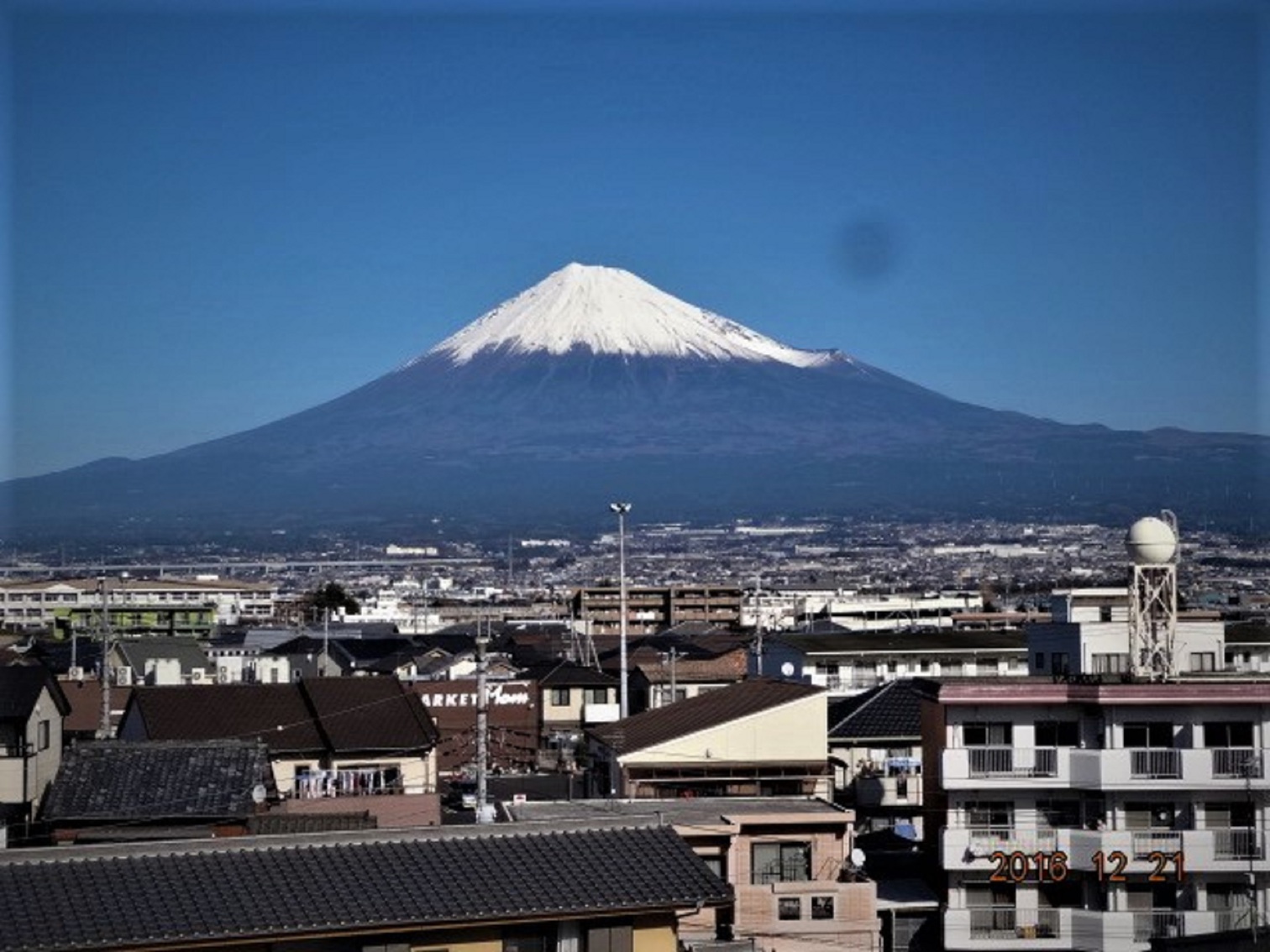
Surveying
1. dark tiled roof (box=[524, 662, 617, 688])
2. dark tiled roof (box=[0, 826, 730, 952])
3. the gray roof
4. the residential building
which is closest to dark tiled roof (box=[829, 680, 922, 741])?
the gray roof

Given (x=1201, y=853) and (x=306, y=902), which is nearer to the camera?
(x=306, y=902)

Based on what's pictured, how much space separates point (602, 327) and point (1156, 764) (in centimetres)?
16179

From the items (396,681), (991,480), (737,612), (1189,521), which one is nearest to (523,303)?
(991,480)

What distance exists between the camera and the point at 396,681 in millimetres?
16375

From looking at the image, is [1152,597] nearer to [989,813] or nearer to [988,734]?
[988,734]

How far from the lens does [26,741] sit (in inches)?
506

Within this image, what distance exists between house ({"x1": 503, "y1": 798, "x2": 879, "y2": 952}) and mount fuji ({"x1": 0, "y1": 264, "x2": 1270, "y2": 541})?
136m

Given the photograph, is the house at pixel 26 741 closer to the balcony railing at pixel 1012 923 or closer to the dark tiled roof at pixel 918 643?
the balcony railing at pixel 1012 923

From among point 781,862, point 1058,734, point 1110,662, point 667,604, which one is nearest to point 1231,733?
point 1058,734

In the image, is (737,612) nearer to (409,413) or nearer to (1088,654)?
(1088,654)

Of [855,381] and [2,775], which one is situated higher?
[855,381]

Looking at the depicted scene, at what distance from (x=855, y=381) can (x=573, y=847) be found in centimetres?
17300

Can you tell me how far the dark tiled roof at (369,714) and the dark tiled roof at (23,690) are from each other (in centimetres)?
199
